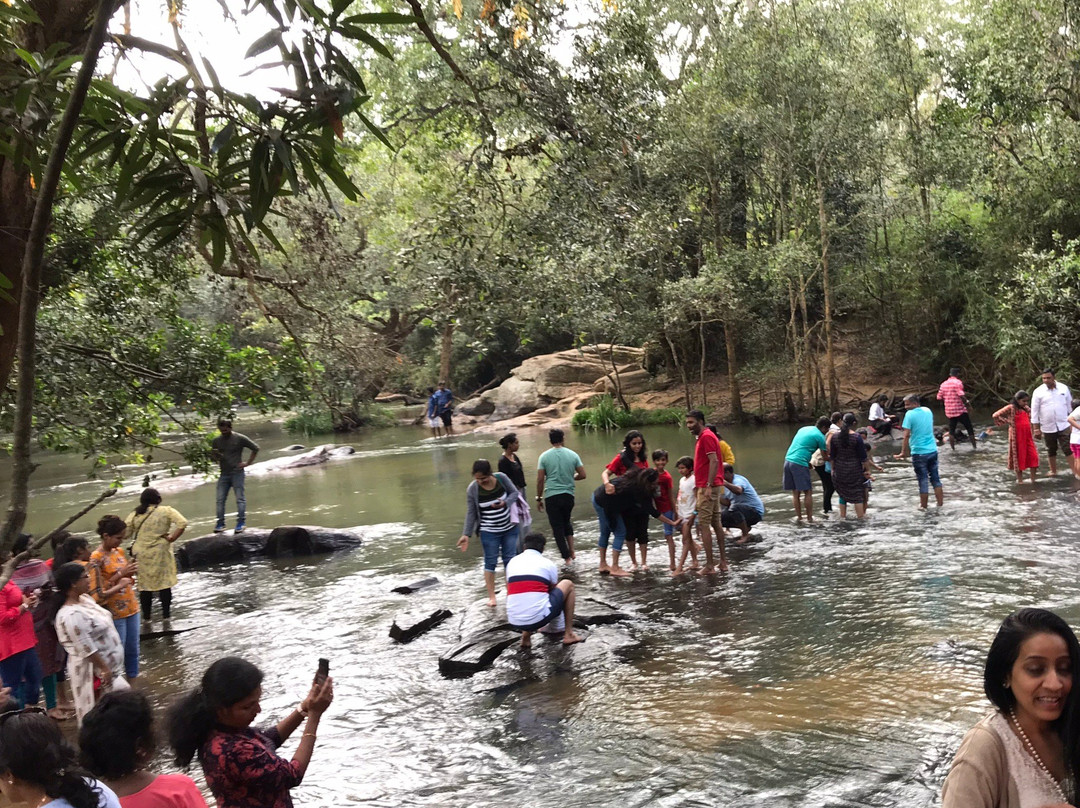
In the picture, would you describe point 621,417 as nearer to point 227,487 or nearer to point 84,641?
point 227,487

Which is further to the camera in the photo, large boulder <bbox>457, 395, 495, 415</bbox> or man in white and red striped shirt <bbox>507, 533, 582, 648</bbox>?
large boulder <bbox>457, 395, 495, 415</bbox>

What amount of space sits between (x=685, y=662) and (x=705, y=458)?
126 inches

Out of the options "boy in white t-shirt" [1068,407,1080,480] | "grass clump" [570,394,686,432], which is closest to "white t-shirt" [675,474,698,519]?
"boy in white t-shirt" [1068,407,1080,480]

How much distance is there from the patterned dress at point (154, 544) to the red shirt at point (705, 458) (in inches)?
218

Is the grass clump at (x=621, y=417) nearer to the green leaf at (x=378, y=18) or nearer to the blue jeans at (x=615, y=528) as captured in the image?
the blue jeans at (x=615, y=528)

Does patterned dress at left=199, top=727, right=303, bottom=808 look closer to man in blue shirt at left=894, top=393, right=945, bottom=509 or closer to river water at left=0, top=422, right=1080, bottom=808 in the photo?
river water at left=0, top=422, right=1080, bottom=808

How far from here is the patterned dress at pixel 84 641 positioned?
22.4 ft

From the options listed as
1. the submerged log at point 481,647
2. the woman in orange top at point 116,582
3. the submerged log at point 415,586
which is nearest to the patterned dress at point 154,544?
the woman in orange top at point 116,582

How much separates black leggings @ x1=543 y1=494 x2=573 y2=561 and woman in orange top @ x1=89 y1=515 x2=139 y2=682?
15.7ft

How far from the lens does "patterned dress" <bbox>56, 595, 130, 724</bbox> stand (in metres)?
6.81

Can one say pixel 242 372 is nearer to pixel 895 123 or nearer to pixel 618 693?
pixel 618 693

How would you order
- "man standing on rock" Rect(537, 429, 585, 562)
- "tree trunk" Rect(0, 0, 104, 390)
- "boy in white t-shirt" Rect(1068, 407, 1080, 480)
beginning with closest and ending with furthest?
"tree trunk" Rect(0, 0, 104, 390), "man standing on rock" Rect(537, 429, 585, 562), "boy in white t-shirt" Rect(1068, 407, 1080, 480)

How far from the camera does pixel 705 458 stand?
Answer: 10953 millimetres

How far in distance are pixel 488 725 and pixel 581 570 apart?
504 cm
